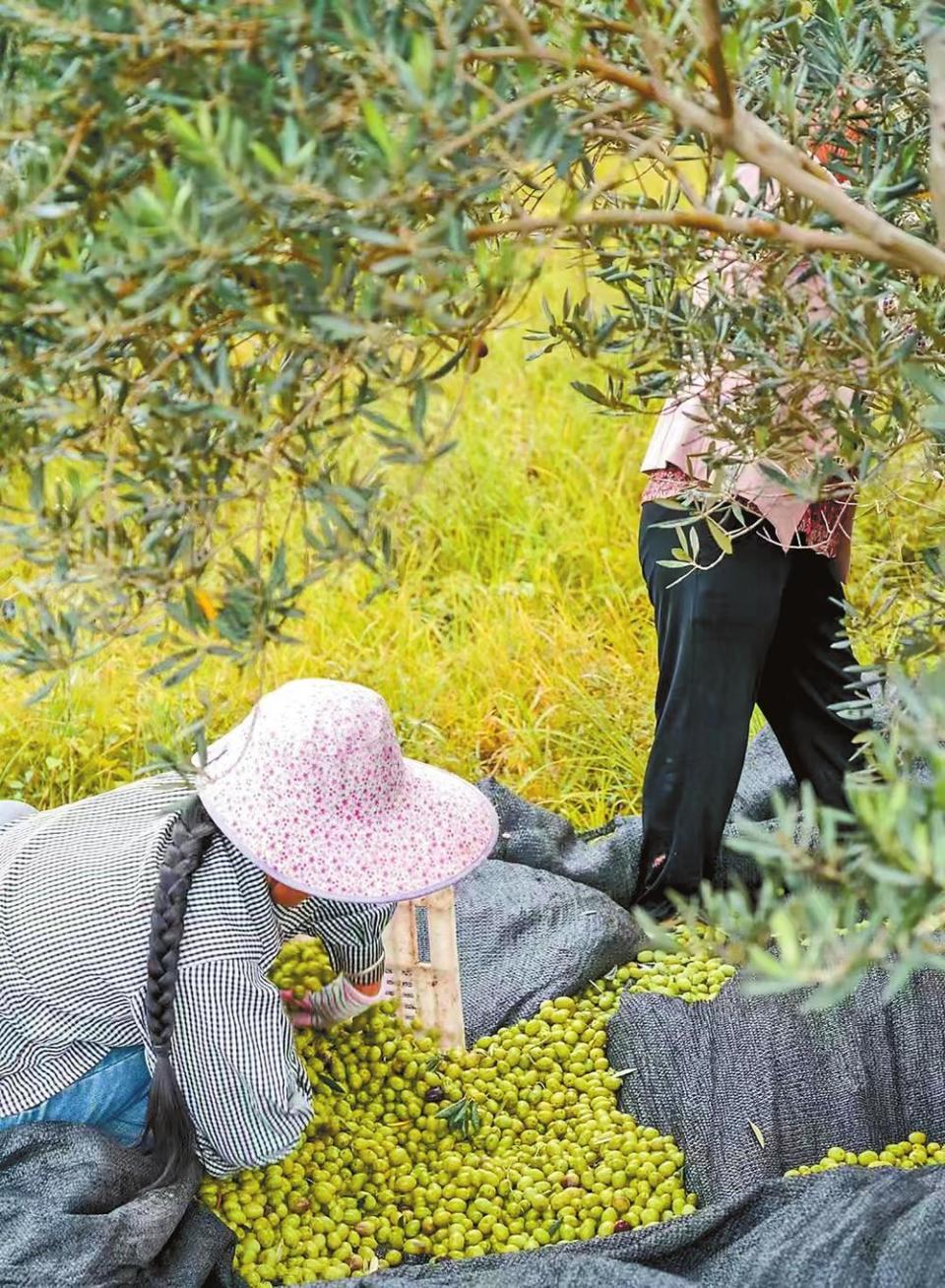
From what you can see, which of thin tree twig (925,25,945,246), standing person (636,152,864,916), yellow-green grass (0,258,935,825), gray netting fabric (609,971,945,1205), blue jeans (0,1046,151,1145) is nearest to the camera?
thin tree twig (925,25,945,246)

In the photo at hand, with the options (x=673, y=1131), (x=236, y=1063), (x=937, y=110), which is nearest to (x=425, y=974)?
(x=673, y=1131)

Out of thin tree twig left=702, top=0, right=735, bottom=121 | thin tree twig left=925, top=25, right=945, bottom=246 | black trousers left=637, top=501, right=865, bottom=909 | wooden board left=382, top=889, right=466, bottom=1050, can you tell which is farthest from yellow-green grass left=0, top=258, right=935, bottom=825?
thin tree twig left=702, top=0, right=735, bottom=121

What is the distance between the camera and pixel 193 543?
1.36m

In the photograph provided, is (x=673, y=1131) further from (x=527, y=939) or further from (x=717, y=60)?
(x=717, y=60)

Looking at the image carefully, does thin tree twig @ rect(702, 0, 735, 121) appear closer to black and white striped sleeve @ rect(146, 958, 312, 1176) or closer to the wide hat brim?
the wide hat brim

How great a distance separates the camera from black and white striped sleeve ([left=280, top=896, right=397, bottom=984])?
8.20 feet

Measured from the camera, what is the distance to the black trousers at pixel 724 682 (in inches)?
113

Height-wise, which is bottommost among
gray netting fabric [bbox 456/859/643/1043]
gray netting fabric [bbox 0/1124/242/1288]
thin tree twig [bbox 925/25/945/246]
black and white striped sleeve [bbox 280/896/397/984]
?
gray netting fabric [bbox 456/859/643/1043]

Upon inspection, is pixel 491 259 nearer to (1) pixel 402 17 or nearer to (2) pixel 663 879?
(1) pixel 402 17

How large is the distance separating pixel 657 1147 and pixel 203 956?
2.77 feet

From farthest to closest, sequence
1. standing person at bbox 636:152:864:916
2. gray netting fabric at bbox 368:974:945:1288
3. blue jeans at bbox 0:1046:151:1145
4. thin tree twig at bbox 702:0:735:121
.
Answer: standing person at bbox 636:152:864:916, blue jeans at bbox 0:1046:151:1145, gray netting fabric at bbox 368:974:945:1288, thin tree twig at bbox 702:0:735:121

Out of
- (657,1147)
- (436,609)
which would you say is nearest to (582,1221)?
(657,1147)

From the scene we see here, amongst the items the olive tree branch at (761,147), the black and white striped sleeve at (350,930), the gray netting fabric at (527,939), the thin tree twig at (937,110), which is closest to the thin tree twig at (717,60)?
the olive tree branch at (761,147)

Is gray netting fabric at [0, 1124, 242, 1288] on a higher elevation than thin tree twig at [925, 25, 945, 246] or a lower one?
lower
